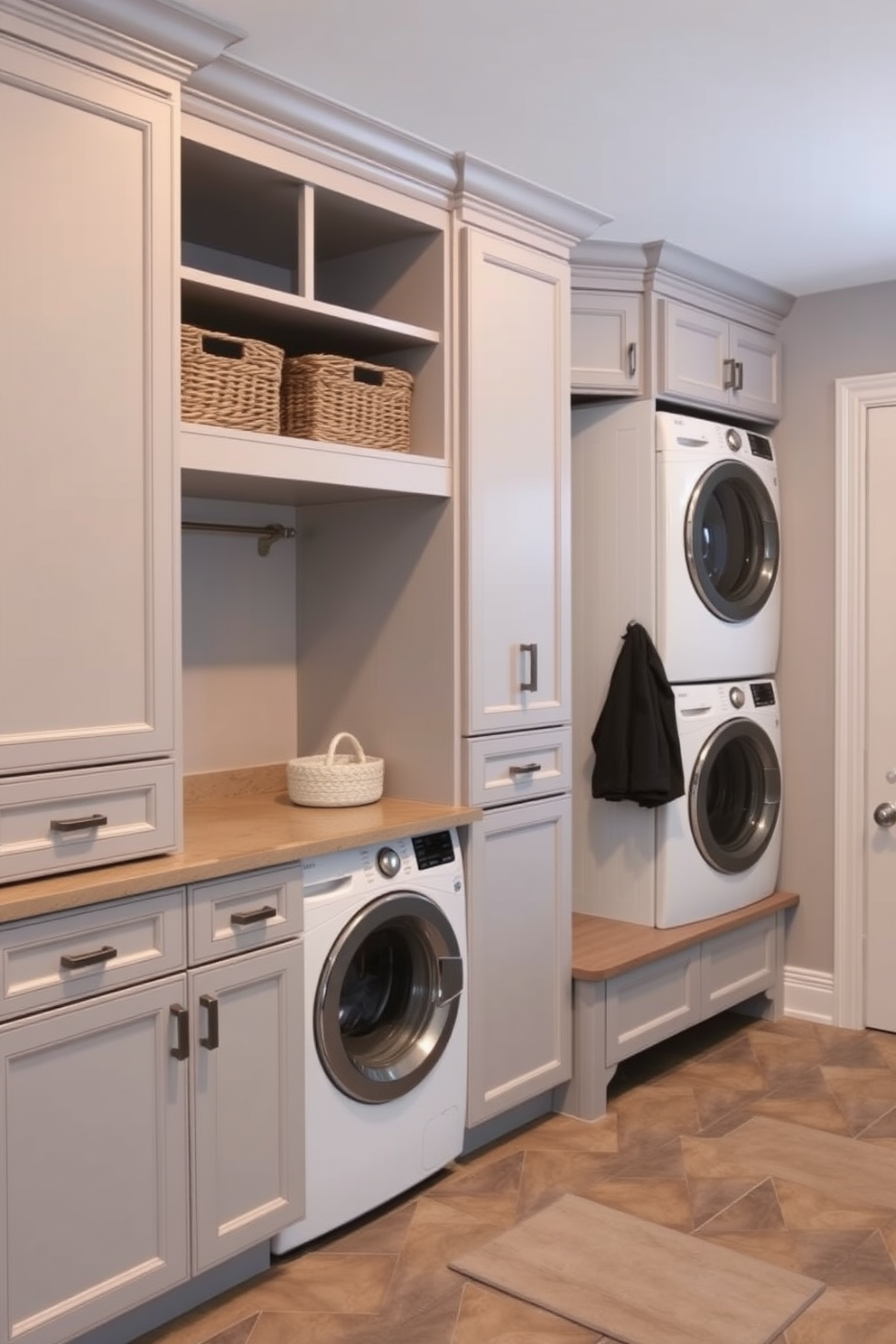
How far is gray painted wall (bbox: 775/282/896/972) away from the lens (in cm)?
424

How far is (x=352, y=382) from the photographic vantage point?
9.59 feet

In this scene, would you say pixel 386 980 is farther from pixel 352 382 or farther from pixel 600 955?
pixel 352 382

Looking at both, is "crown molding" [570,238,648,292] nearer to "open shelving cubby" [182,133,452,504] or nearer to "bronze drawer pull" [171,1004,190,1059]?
"open shelving cubby" [182,133,452,504]

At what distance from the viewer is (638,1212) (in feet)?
9.60

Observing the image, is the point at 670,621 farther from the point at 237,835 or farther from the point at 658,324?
the point at 237,835

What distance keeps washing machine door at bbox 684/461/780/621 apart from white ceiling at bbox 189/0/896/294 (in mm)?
808

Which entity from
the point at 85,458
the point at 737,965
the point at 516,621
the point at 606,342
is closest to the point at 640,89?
the point at 606,342

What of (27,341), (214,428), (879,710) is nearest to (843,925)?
(879,710)

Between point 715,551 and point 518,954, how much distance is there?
1.51m

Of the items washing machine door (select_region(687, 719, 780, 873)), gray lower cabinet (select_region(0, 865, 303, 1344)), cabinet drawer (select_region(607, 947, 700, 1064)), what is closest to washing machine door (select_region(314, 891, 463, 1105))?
gray lower cabinet (select_region(0, 865, 303, 1344))

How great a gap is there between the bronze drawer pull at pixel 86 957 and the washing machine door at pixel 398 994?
68cm

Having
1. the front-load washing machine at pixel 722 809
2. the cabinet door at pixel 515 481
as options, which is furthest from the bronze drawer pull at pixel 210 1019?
the front-load washing machine at pixel 722 809

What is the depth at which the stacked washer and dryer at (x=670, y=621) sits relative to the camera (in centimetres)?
379

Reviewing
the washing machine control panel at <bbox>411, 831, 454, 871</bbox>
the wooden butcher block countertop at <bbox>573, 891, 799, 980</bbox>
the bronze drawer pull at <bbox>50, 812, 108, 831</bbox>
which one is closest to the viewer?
the bronze drawer pull at <bbox>50, 812, 108, 831</bbox>
